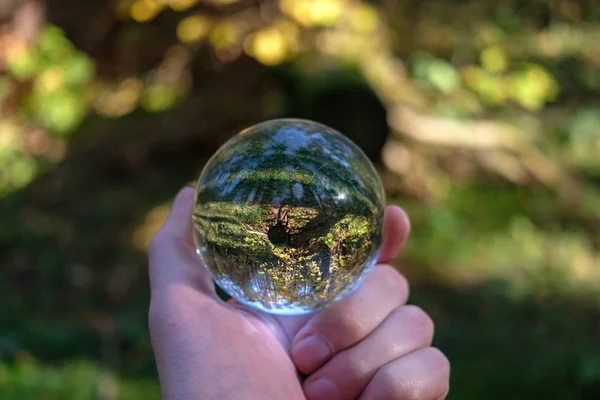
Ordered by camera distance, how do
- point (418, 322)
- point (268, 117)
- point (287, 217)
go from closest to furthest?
point (287, 217), point (418, 322), point (268, 117)

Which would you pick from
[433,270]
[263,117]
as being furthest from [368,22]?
[433,270]

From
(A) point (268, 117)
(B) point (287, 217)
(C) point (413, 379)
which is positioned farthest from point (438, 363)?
(A) point (268, 117)

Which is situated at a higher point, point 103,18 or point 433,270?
point 103,18

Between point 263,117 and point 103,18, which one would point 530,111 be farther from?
point 103,18

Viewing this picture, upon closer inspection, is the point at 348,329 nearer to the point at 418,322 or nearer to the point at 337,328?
the point at 337,328

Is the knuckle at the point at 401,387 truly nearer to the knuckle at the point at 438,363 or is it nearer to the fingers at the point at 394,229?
the knuckle at the point at 438,363

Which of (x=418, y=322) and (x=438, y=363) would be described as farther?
(x=418, y=322)

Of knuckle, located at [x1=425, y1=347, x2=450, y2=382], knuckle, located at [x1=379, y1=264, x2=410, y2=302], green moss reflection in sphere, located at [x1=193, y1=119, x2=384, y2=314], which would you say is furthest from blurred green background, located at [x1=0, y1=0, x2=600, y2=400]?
green moss reflection in sphere, located at [x1=193, y1=119, x2=384, y2=314]
